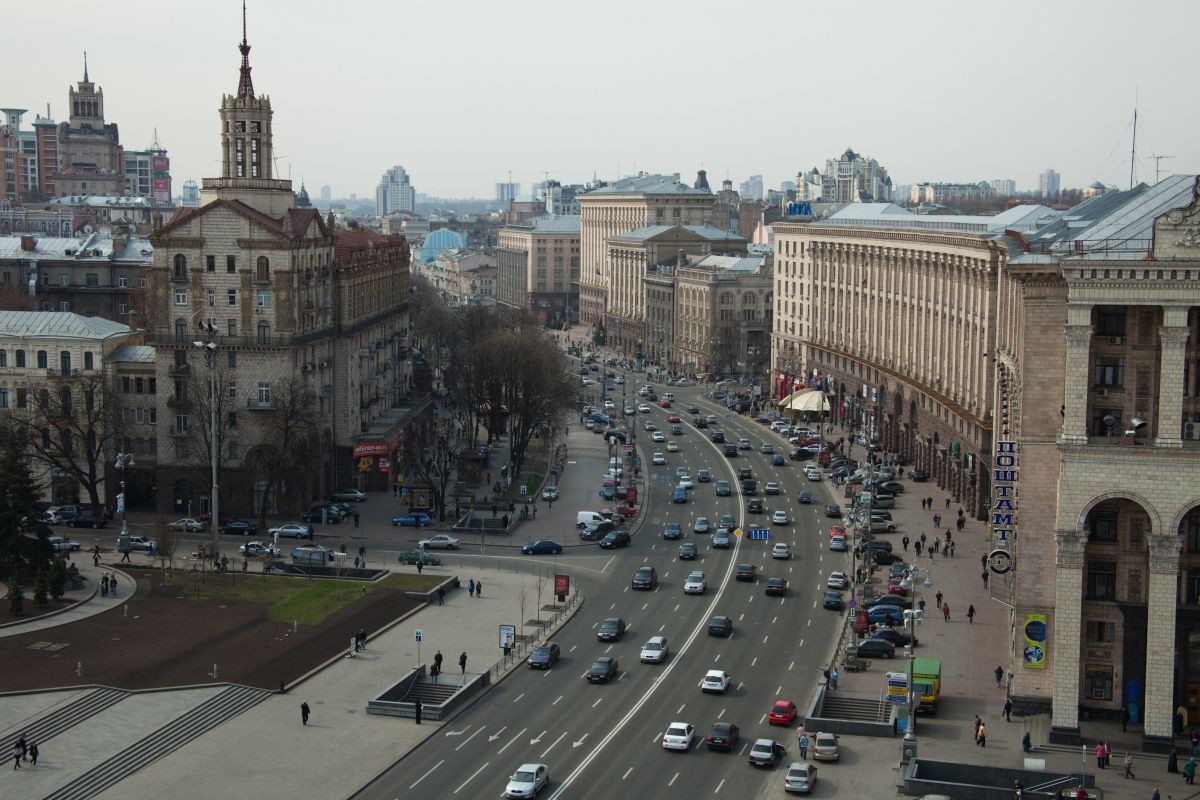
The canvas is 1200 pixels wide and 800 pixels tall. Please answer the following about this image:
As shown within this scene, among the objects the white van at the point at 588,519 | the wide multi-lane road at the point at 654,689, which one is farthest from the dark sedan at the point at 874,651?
the white van at the point at 588,519

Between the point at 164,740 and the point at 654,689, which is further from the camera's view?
the point at 654,689

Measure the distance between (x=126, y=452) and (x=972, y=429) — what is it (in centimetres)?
6148

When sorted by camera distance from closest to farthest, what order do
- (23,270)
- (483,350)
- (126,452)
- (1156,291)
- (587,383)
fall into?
(1156,291) < (126,452) < (483,350) < (23,270) < (587,383)

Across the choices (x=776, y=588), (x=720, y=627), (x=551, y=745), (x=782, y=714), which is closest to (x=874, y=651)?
(x=720, y=627)

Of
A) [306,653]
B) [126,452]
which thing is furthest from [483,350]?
[306,653]

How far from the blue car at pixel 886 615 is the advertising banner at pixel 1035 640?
16.5m

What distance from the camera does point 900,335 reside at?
146 meters

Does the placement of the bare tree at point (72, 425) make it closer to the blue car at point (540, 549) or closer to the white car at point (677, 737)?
the blue car at point (540, 549)

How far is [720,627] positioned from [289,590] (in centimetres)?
2627

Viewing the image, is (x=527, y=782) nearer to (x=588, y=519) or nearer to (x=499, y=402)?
(x=588, y=519)

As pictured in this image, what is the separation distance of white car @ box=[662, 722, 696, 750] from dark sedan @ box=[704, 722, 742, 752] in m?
0.94

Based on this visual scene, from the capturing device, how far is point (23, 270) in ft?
552

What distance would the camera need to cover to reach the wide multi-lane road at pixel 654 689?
6378 cm

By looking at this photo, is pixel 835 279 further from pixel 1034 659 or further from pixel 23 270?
pixel 1034 659
